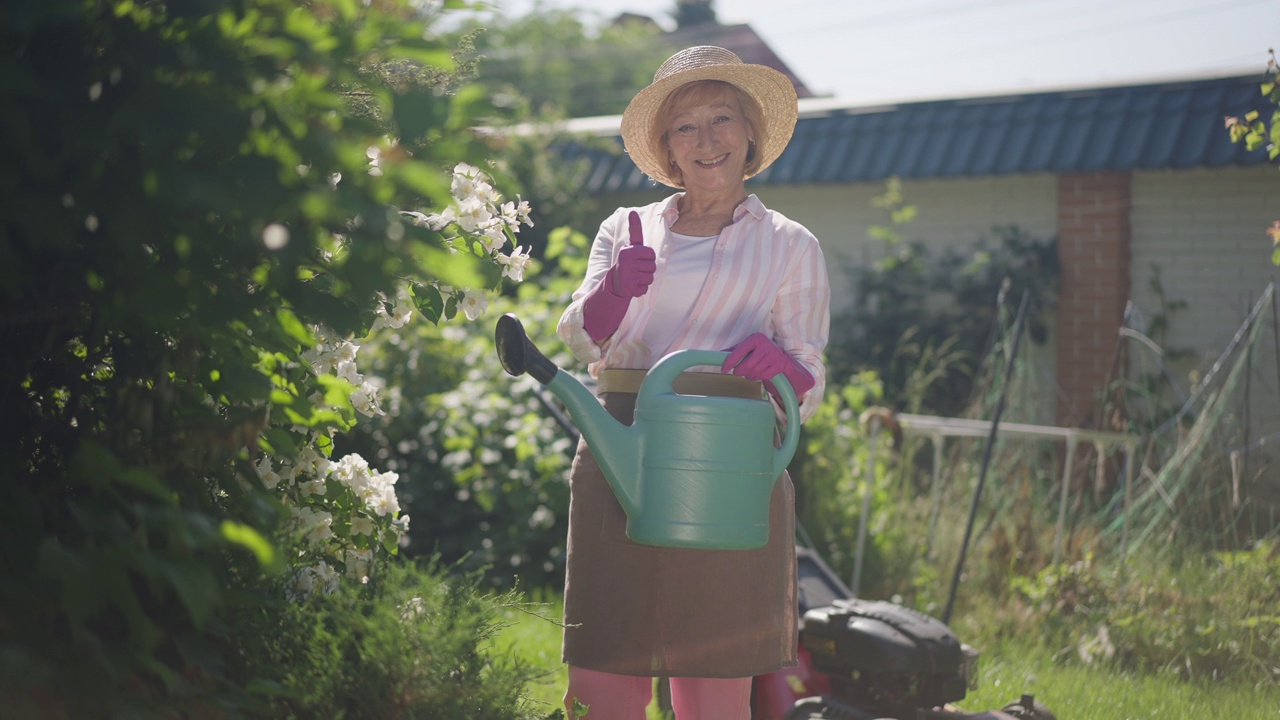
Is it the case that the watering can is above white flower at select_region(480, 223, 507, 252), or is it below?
below

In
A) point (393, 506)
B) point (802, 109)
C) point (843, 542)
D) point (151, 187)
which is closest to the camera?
point (151, 187)

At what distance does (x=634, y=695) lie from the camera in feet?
7.36

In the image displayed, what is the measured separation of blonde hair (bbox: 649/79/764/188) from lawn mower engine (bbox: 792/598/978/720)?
115 centimetres

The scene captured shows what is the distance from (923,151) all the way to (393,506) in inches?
217

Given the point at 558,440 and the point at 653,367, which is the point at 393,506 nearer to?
the point at 653,367

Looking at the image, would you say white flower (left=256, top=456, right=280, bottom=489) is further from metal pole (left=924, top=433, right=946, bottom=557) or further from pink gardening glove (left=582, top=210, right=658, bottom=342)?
metal pole (left=924, top=433, right=946, bottom=557)

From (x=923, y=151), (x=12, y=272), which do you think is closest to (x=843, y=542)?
(x=923, y=151)

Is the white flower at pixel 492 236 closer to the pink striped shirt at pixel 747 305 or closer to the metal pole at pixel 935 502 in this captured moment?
the pink striped shirt at pixel 747 305

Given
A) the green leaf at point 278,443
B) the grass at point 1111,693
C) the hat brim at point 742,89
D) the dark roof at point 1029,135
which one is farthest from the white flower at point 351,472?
the dark roof at point 1029,135

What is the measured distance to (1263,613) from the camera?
378cm

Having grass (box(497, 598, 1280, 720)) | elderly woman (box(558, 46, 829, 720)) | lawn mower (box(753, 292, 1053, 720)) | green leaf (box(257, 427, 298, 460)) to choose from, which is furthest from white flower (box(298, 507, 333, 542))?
lawn mower (box(753, 292, 1053, 720))

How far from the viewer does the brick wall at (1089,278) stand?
6.61 m

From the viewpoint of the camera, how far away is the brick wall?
661cm

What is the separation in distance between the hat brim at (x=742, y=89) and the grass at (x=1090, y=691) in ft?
4.02
